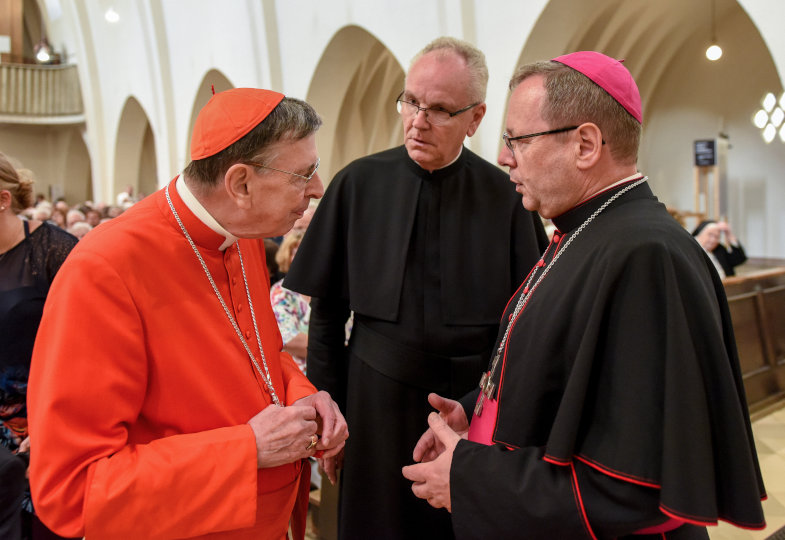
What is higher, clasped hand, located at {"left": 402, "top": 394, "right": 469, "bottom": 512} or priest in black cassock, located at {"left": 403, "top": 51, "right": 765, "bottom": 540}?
priest in black cassock, located at {"left": 403, "top": 51, "right": 765, "bottom": 540}

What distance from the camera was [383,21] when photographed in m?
8.23

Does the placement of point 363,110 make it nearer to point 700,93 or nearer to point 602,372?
point 700,93

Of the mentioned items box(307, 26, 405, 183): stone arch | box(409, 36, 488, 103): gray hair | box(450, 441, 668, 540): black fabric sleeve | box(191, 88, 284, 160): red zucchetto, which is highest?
box(307, 26, 405, 183): stone arch

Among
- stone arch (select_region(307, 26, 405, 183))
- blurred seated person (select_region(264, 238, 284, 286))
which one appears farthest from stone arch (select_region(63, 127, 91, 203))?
blurred seated person (select_region(264, 238, 284, 286))

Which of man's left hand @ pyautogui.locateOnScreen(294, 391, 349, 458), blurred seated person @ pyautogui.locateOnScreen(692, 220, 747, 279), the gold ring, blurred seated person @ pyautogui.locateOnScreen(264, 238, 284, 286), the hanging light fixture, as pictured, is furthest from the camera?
the hanging light fixture

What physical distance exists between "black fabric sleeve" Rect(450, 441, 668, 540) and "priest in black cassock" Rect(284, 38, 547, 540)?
86 cm

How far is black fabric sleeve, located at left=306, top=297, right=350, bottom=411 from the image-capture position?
95.0 inches

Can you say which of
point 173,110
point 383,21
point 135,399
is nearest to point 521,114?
point 135,399

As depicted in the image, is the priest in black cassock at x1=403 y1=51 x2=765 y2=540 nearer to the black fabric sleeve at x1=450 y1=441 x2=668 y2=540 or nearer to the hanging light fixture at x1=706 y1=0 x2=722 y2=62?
the black fabric sleeve at x1=450 y1=441 x2=668 y2=540

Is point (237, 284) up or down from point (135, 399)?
up

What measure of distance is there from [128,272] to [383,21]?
7.58m

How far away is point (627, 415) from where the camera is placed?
1.20 m

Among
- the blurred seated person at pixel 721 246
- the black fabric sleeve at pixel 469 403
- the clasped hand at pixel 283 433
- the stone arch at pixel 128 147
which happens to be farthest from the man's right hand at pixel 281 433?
the stone arch at pixel 128 147

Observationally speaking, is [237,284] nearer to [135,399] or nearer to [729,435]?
[135,399]
